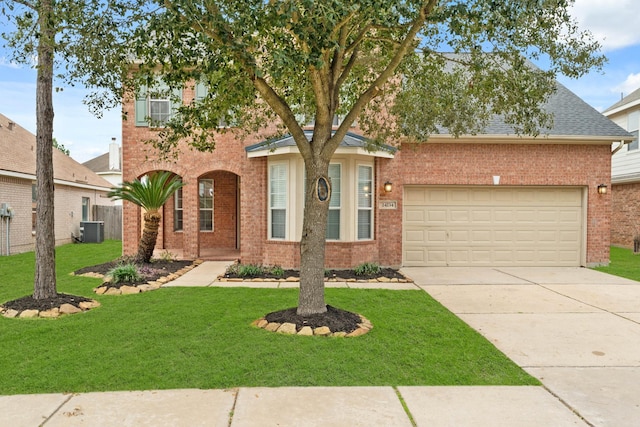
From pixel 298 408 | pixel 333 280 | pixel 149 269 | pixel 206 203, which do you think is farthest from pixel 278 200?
pixel 298 408

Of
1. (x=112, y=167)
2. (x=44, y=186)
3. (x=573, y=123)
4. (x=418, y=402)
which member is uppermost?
(x=112, y=167)

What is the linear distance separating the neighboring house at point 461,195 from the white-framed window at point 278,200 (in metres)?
0.04

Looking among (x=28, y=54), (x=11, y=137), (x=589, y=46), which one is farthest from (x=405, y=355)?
(x=11, y=137)

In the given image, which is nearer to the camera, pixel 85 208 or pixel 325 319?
pixel 325 319

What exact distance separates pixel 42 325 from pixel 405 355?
4915mm

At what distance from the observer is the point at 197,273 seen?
11.1m

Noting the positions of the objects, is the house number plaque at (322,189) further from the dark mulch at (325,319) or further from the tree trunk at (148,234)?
the tree trunk at (148,234)

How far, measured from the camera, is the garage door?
1262 cm

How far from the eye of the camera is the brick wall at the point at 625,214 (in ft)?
57.1

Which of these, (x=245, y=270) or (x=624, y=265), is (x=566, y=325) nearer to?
(x=245, y=270)

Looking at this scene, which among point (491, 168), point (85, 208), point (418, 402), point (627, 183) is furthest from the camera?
point (85, 208)

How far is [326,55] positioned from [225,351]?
157 inches

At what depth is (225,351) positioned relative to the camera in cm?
517

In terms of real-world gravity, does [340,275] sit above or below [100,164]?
below
